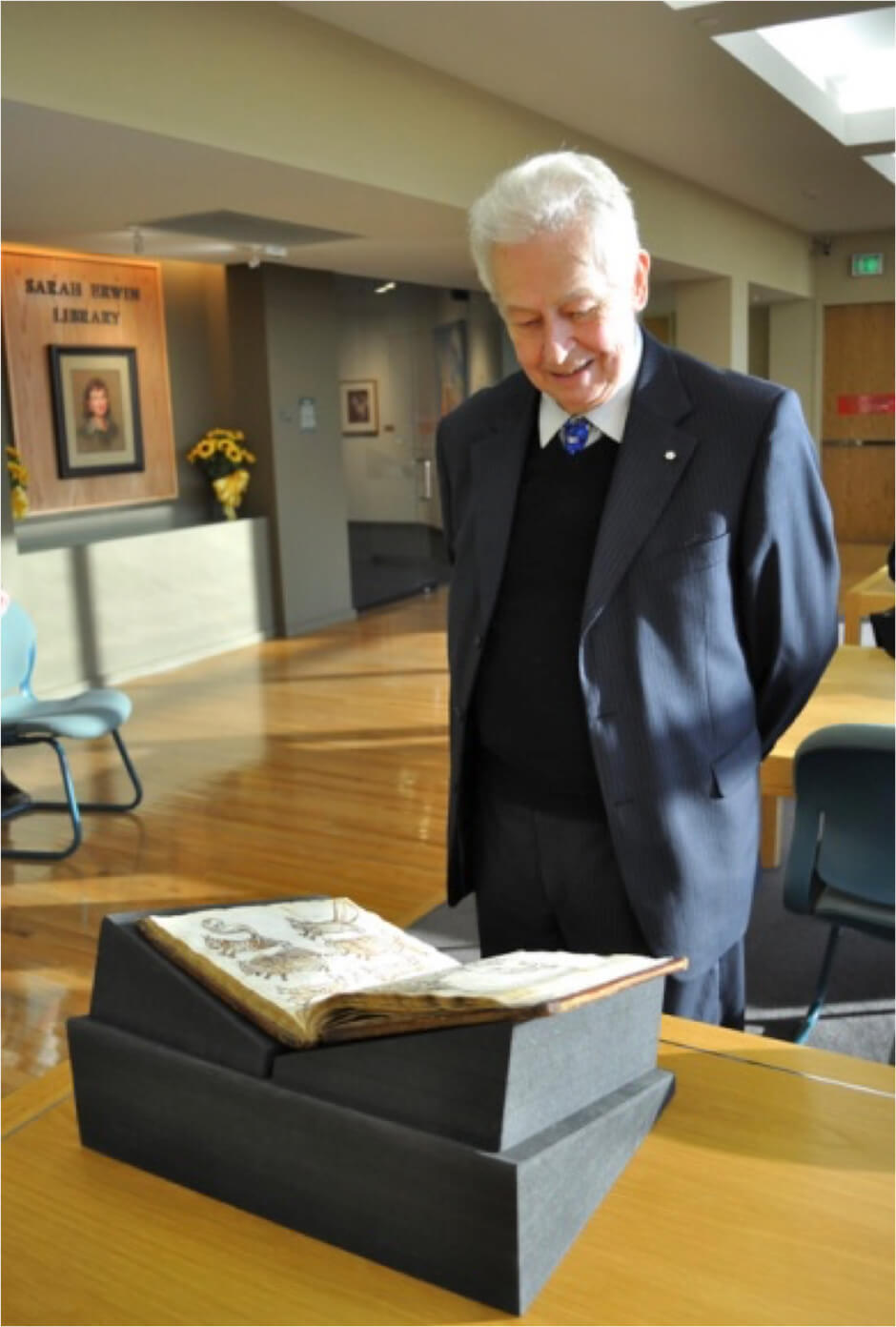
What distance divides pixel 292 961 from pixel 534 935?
770mm

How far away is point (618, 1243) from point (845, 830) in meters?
1.97

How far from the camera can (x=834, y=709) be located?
127 inches

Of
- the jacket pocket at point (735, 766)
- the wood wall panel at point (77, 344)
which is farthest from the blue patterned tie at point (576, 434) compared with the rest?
the wood wall panel at point (77, 344)

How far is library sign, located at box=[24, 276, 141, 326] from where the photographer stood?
296 inches

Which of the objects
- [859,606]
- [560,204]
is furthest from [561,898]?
[859,606]

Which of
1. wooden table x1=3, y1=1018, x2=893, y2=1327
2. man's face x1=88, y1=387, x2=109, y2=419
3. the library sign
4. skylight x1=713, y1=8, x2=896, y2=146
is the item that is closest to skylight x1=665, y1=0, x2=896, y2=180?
skylight x1=713, y1=8, x2=896, y2=146

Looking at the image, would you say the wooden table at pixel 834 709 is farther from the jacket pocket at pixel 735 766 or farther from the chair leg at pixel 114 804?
the chair leg at pixel 114 804

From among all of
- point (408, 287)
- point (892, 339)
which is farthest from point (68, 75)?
point (892, 339)

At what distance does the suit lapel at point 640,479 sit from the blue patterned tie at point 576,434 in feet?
0.24

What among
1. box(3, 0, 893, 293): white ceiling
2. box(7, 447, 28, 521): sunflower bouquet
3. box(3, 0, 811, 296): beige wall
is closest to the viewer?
box(3, 0, 811, 296): beige wall

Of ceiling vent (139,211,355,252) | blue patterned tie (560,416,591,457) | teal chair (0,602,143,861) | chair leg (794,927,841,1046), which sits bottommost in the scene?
chair leg (794,927,841,1046)

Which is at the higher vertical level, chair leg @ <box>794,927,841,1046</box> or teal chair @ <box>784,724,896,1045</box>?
teal chair @ <box>784,724,896,1045</box>

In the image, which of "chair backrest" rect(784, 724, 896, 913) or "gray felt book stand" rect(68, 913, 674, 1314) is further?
"chair backrest" rect(784, 724, 896, 913)

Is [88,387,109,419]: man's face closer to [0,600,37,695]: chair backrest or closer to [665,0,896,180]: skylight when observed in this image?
[0,600,37,695]: chair backrest
